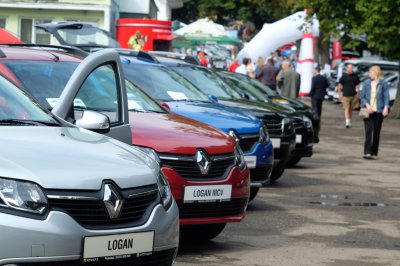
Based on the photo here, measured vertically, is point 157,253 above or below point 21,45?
below

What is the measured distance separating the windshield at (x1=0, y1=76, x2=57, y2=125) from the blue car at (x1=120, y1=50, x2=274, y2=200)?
5167 millimetres

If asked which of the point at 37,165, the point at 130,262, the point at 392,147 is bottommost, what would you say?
the point at 392,147

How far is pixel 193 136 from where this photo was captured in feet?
34.4

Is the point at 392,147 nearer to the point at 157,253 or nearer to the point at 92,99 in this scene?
the point at 92,99

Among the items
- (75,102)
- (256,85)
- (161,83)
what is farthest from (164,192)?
(256,85)

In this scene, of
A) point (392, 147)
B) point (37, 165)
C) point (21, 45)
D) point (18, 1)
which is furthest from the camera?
point (18, 1)

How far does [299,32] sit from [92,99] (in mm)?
35047

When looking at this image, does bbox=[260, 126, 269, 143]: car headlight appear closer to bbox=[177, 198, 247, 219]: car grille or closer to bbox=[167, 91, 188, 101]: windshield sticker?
bbox=[167, 91, 188, 101]: windshield sticker

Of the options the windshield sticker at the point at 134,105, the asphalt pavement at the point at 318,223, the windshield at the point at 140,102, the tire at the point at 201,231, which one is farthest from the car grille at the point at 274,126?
the tire at the point at 201,231

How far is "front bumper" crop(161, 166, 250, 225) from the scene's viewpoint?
10.2 meters

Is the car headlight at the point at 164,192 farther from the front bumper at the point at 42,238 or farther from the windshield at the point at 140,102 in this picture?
the windshield at the point at 140,102

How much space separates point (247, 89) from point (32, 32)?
31.9m

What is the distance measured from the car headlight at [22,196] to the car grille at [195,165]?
12.2ft

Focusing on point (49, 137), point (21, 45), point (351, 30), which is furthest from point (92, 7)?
point (49, 137)
